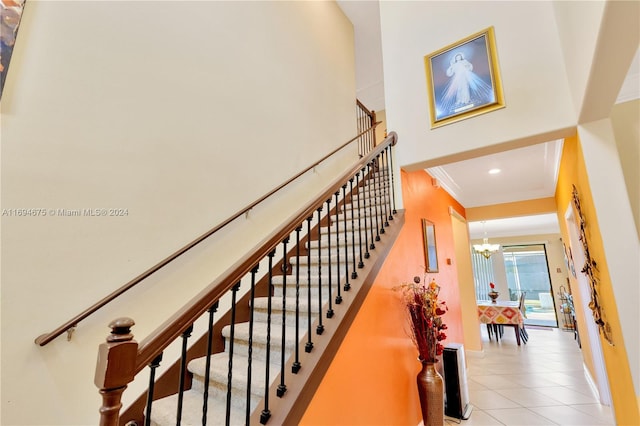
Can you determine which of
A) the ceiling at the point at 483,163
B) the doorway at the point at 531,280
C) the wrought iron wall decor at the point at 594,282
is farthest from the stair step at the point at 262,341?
the doorway at the point at 531,280

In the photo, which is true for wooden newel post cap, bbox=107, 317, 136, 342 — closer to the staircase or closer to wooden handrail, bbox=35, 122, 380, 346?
the staircase

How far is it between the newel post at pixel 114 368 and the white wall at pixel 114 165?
122 centimetres

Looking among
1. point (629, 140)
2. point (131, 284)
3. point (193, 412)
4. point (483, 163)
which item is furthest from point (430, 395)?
point (483, 163)

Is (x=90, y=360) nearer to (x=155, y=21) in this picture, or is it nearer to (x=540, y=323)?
(x=155, y=21)

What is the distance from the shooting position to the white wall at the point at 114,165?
1.62 meters

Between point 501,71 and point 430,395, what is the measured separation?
9.81ft

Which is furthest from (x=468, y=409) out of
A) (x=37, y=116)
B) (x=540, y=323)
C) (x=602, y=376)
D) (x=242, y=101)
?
(x=540, y=323)

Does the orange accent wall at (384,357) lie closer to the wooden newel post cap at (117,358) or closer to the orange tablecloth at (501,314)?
the wooden newel post cap at (117,358)

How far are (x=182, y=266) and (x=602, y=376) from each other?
444 cm

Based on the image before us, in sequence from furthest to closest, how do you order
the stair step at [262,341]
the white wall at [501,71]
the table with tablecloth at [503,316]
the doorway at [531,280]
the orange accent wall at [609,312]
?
the doorway at [531,280]
the table with tablecloth at [503,316]
the white wall at [501,71]
the orange accent wall at [609,312]
the stair step at [262,341]

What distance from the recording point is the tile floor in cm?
301

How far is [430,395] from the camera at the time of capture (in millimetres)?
2523

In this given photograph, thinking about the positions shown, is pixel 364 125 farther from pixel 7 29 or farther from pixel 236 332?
pixel 7 29

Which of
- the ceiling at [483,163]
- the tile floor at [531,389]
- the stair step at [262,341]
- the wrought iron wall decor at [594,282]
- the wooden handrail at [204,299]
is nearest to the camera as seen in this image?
the wooden handrail at [204,299]
